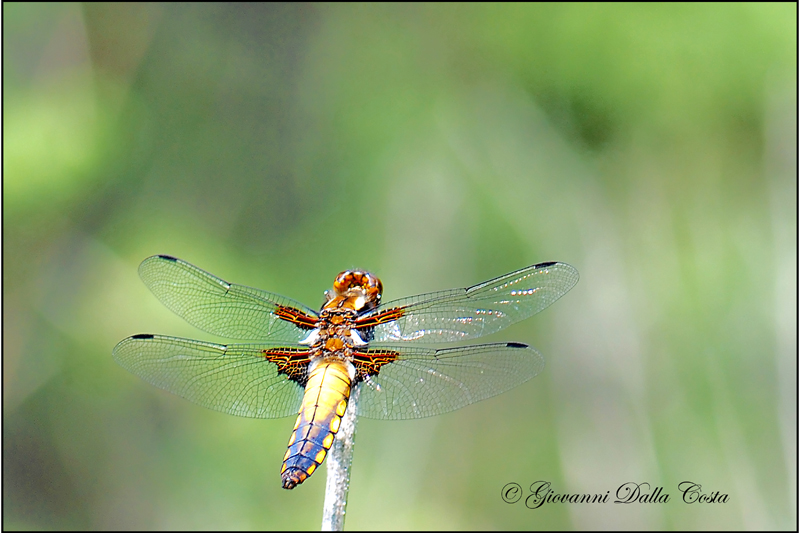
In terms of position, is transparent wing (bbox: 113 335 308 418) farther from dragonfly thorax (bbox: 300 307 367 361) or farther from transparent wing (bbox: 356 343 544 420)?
transparent wing (bbox: 356 343 544 420)

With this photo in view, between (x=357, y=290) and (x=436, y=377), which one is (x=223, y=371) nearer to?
(x=357, y=290)

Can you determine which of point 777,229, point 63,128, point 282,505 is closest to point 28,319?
point 63,128

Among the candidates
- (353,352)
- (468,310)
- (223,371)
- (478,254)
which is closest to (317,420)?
(353,352)

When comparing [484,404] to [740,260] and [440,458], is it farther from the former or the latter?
[740,260]

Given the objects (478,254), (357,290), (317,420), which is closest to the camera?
(317,420)

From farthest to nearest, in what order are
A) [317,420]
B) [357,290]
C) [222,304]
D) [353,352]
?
[222,304] → [357,290] → [353,352] → [317,420]

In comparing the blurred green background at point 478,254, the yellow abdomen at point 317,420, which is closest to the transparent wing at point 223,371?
the yellow abdomen at point 317,420

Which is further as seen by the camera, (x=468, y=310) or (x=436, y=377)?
(x=468, y=310)
